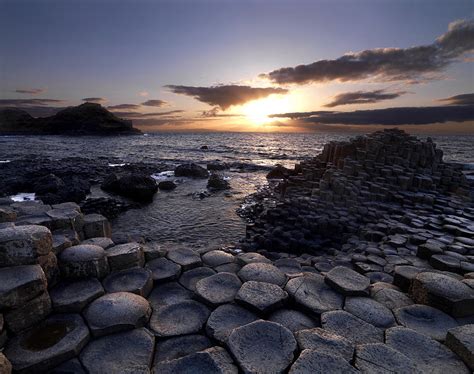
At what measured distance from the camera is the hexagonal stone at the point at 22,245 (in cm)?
301

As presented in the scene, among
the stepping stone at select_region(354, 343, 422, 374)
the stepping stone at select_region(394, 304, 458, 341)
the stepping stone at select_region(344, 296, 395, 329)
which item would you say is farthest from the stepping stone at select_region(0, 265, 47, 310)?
the stepping stone at select_region(394, 304, 458, 341)

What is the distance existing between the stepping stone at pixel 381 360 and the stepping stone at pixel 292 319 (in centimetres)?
63

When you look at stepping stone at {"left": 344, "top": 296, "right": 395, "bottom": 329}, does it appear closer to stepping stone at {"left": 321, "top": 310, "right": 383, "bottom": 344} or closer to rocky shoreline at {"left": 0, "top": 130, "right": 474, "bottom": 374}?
rocky shoreline at {"left": 0, "top": 130, "right": 474, "bottom": 374}

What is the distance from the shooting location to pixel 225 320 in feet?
10.5

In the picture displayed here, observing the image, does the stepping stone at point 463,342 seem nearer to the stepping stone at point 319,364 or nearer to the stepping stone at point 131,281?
the stepping stone at point 319,364

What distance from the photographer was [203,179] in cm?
2070

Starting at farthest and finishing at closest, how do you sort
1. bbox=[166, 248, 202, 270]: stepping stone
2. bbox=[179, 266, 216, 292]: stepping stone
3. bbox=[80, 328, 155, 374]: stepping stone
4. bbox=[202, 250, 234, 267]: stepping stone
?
bbox=[202, 250, 234, 267]: stepping stone
bbox=[166, 248, 202, 270]: stepping stone
bbox=[179, 266, 216, 292]: stepping stone
bbox=[80, 328, 155, 374]: stepping stone

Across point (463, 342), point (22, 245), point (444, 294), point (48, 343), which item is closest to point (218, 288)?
point (48, 343)

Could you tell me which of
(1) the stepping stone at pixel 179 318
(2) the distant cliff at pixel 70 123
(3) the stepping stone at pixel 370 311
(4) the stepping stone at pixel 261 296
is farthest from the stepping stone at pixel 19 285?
(2) the distant cliff at pixel 70 123

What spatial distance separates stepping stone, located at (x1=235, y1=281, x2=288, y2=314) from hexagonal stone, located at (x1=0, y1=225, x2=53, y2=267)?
255cm

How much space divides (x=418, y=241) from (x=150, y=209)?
10.9 m

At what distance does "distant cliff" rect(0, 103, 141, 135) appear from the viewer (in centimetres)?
10862

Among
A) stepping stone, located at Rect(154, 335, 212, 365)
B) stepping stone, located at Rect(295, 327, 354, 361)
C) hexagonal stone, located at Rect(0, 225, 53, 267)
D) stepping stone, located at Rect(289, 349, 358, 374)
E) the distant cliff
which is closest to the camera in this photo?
stepping stone, located at Rect(289, 349, 358, 374)

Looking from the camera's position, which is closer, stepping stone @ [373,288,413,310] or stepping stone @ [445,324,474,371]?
stepping stone @ [445,324,474,371]
